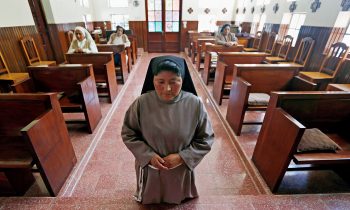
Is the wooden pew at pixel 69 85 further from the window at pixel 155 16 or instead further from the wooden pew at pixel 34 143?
the window at pixel 155 16

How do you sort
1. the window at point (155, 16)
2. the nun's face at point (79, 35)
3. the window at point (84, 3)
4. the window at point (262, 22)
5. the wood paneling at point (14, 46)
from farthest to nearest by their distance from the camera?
the window at point (155, 16) < the window at point (84, 3) < the window at point (262, 22) < the nun's face at point (79, 35) < the wood paneling at point (14, 46)

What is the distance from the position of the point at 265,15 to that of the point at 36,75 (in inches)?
242

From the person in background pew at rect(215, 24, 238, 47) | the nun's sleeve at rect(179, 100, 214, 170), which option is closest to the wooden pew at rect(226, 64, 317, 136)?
the nun's sleeve at rect(179, 100, 214, 170)

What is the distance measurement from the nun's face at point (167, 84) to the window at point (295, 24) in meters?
4.68

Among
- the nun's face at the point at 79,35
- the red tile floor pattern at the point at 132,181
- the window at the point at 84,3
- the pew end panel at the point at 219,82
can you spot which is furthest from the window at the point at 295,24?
the window at the point at 84,3

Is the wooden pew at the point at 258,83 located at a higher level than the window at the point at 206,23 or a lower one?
lower

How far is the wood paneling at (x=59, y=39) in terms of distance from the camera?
4504 mm

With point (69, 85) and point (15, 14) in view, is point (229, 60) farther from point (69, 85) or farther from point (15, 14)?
point (15, 14)

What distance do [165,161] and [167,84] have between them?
0.43 m

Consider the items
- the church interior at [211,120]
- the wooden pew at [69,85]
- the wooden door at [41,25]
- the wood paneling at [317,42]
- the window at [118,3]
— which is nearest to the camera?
the church interior at [211,120]

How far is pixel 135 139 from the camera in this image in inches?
42.6

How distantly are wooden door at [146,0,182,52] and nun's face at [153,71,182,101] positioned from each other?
723 cm

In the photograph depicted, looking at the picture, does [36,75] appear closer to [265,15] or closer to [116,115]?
[116,115]

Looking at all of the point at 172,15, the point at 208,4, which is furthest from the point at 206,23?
the point at 172,15
